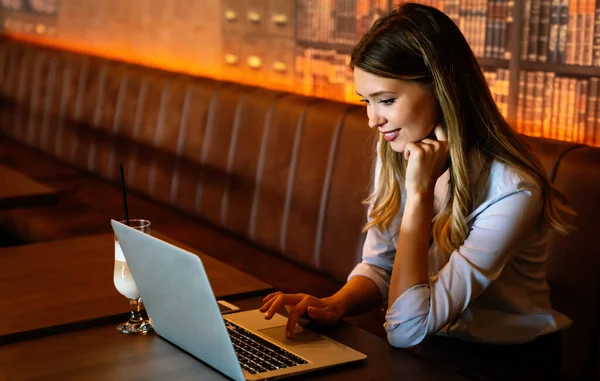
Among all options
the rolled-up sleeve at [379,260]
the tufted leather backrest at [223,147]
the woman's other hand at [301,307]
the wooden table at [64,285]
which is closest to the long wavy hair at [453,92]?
the rolled-up sleeve at [379,260]

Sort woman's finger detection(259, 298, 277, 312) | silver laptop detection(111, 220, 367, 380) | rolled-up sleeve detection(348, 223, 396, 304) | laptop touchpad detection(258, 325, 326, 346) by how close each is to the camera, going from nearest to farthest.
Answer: silver laptop detection(111, 220, 367, 380) → laptop touchpad detection(258, 325, 326, 346) → woman's finger detection(259, 298, 277, 312) → rolled-up sleeve detection(348, 223, 396, 304)

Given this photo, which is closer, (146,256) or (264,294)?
(146,256)

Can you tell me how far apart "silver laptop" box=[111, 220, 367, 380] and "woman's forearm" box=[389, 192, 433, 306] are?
9.6 inches

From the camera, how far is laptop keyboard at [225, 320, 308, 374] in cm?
132

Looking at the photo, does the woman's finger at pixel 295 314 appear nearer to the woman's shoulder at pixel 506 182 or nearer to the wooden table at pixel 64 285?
the wooden table at pixel 64 285

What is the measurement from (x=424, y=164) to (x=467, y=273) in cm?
23

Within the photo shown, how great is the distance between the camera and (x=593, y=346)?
6.98 ft

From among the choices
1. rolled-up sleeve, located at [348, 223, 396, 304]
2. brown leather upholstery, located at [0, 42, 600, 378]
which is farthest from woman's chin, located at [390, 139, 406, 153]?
brown leather upholstery, located at [0, 42, 600, 378]

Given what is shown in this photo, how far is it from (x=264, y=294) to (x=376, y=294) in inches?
10.7

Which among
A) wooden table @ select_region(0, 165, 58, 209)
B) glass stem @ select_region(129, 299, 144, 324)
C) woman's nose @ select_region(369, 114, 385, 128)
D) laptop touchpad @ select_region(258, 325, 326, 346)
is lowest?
laptop touchpad @ select_region(258, 325, 326, 346)

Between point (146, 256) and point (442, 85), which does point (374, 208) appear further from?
point (146, 256)

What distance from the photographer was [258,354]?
138cm

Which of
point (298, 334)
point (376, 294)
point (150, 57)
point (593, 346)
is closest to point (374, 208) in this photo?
point (376, 294)

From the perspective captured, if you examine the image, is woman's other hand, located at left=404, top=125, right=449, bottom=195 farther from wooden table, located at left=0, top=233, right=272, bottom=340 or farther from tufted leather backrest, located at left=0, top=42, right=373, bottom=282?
tufted leather backrest, located at left=0, top=42, right=373, bottom=282
